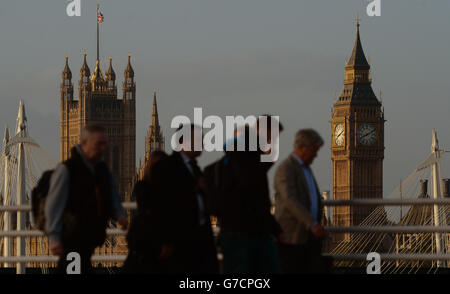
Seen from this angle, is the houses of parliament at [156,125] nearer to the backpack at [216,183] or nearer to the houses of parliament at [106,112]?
the houses of parliament at [106,112]

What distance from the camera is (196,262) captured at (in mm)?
8977

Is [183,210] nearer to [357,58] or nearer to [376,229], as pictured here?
[376,229]

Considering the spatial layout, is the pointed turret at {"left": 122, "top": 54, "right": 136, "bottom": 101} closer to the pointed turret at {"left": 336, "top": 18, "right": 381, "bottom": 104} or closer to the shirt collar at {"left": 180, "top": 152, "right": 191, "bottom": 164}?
the pointed turret at {"left": 336, "top": 18, "right": 381, "bottom": 104}

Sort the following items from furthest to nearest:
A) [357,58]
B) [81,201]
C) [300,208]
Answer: [357,58], [300,208], [81,201]

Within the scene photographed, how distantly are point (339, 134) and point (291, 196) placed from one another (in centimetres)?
12012

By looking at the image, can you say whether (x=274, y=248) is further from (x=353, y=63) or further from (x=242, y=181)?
(x=353, y=63)

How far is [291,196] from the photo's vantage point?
30.2 feet

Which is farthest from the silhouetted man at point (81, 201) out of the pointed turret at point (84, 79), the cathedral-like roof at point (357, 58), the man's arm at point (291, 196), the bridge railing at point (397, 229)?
the cathedral-like roof at point (357, 58)

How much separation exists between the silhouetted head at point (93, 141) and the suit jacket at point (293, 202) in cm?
128

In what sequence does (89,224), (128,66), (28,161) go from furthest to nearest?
(128,66)
(28,161)
(89,224)

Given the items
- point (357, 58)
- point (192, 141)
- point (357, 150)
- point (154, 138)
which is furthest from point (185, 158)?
point (357, 58)

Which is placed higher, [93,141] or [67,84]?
[67,84]

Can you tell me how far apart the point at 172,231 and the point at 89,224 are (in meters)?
0.53

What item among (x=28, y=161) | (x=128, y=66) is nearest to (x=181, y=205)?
(x=28, y=161)
